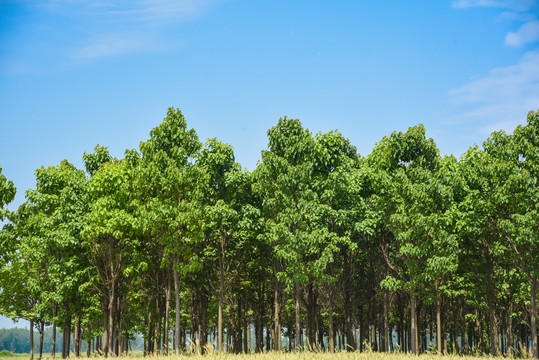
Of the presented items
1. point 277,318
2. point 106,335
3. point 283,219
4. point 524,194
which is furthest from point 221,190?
point 524,194

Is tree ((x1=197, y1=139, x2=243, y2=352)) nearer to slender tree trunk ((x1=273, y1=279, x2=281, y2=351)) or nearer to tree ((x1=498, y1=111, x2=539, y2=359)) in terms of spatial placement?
slender tree trunk ((x1=273, y1=279, x2=281, y2=351))

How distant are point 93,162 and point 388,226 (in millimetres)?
23642

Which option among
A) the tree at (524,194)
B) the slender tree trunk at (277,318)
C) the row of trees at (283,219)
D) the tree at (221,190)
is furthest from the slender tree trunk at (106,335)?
the tree at (524,194)

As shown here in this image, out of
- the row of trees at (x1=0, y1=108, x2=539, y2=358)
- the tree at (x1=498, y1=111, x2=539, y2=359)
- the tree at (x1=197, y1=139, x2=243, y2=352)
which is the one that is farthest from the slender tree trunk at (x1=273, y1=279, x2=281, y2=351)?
the tree at (x1=498, y1=111, x2=539, y2=359)

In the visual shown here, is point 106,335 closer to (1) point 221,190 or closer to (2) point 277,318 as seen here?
(2) point 277,318

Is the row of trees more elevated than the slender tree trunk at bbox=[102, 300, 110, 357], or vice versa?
the row of trees

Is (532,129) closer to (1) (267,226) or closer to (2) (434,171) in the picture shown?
(2) (434,171)

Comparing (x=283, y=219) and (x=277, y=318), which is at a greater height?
(x=283, y=219)

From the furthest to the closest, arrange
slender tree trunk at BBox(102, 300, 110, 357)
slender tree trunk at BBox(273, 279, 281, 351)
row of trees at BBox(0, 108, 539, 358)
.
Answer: slender tree trunk at BBox(273, 279, 281, 351), slender tree trunk at BBox(102, 300, 110, 357), row of trees at BBox(0, 108, 539, 358)

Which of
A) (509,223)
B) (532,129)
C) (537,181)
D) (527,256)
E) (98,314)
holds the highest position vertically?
(532,129)

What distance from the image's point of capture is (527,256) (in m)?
31.9

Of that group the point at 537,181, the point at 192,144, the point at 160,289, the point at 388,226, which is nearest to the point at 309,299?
the point at 388,226

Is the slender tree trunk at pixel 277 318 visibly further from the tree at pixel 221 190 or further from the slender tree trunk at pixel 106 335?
the slender tree trunk at pixel 106 335

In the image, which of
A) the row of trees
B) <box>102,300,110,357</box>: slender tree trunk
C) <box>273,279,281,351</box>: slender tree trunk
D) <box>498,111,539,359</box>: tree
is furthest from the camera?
<box>273,279,281,351</box>: slender tree trunk
